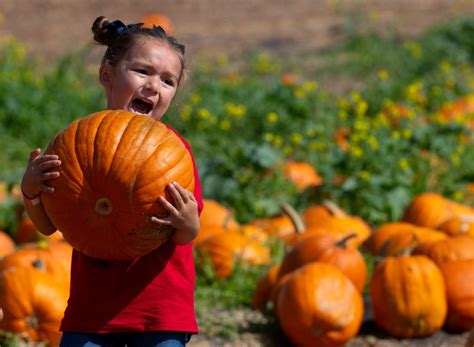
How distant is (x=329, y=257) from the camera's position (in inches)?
193

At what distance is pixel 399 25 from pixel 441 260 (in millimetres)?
9905

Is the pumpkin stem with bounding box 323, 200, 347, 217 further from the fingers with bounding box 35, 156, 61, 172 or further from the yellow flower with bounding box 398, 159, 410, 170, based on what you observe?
the fingers with bounding box 35, 156, 61, 172

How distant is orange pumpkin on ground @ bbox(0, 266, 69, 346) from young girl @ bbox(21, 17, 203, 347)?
123 cm

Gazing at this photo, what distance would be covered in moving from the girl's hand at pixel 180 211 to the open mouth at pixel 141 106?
1.38 feet

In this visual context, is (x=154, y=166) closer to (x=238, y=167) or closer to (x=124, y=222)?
(x=124, y=222)

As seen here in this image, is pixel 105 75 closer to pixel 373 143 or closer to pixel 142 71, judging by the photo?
pixel 142 71

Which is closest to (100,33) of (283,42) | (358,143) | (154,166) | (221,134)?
(154,166)

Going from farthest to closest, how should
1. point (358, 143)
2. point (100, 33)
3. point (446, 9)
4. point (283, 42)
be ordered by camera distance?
point (446, 9), point (283, 42), point (358, 143), point (100, 33)

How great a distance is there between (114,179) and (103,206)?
9 centimetres

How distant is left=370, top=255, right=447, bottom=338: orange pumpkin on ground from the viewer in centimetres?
471

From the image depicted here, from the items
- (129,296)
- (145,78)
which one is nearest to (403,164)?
(145,78)

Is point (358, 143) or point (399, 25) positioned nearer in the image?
point (358, 143)

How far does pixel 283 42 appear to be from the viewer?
564 inches

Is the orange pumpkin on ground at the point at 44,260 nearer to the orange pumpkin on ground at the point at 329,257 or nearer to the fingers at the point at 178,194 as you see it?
the orange pumpkin on ground at the point at 329,257
